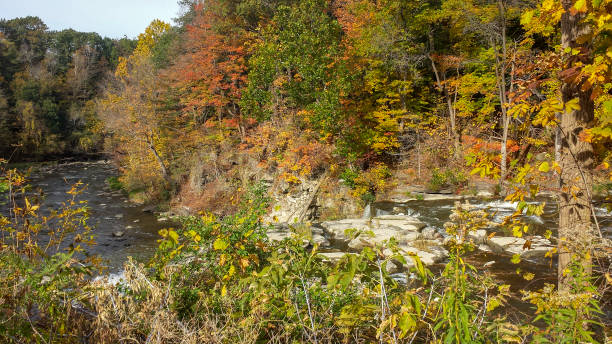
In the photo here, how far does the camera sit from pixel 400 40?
57.3 feet

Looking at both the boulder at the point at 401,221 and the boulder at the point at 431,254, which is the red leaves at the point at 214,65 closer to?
the boulder at the point at 401,221

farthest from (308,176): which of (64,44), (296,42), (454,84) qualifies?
(64,44)

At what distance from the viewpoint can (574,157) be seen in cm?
A: 279

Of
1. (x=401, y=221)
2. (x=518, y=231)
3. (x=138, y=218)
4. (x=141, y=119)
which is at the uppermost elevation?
(x=141, y=119)

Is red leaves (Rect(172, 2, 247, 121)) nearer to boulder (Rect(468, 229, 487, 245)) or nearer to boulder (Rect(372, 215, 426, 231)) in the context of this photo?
boulder (Rect(372, 215, 426, 231))

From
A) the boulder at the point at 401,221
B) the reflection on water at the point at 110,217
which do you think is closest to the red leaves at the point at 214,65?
the reflection on water at the point at 110,217

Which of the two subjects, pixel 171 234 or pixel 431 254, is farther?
pixel 431 254

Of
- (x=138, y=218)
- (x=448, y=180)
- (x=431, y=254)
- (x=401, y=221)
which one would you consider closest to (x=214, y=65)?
(x=138, y=218)

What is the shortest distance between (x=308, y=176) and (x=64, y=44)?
181 feet

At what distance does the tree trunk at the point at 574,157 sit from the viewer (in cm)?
272

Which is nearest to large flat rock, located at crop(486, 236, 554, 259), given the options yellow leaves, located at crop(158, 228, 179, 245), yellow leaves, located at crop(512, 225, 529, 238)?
yellow leaves, located at crop(512, 225, 529, 238)

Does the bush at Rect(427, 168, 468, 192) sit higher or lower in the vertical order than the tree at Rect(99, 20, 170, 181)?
lower

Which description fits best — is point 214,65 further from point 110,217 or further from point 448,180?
point 448,180

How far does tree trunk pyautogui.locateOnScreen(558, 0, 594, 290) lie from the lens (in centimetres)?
272
